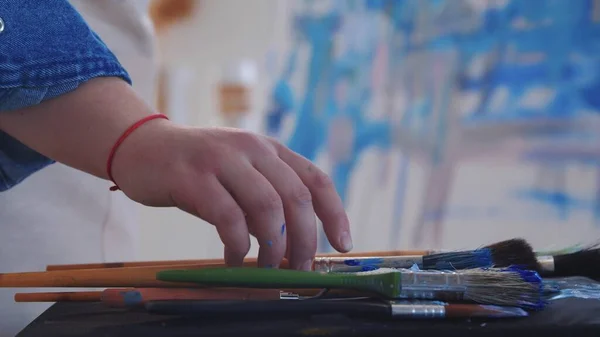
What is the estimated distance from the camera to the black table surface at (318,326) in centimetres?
29

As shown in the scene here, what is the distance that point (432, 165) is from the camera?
1.10m

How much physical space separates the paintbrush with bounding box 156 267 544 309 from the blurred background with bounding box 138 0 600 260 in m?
0.73

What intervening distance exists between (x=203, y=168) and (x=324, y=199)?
0.25 feet

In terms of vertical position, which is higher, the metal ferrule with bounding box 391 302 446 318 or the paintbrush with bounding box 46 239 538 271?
the paintbrush with bounding box 46 239 538 271

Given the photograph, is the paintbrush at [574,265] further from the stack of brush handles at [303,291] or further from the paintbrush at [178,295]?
the paintbrush at [178,295]

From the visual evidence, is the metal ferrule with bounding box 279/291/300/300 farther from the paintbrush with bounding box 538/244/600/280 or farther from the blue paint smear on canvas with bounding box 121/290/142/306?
the paintbrush with bounding box 538/244/600/280

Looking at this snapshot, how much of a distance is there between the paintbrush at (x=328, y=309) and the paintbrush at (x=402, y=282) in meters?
0.01

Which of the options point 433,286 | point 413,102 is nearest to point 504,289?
point 433,286

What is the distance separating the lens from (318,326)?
0.29 m

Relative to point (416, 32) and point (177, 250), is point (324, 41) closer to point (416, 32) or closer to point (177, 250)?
Answer: point (416, 32)

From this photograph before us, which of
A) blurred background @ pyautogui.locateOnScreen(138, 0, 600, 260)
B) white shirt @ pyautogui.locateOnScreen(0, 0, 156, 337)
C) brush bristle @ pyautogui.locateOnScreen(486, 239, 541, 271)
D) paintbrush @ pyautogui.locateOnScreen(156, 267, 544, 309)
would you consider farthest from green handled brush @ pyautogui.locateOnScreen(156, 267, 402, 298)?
blurred background @ pyautogui.locateOnScreen(138, 0, 600, 260)

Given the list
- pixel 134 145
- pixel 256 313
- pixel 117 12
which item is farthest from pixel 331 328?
pixel 117 12

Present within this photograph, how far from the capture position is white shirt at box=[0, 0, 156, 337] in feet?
1.86

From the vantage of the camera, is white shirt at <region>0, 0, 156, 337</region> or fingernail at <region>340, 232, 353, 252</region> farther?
white shirt at <region>0, 0, 156, 337</region>
